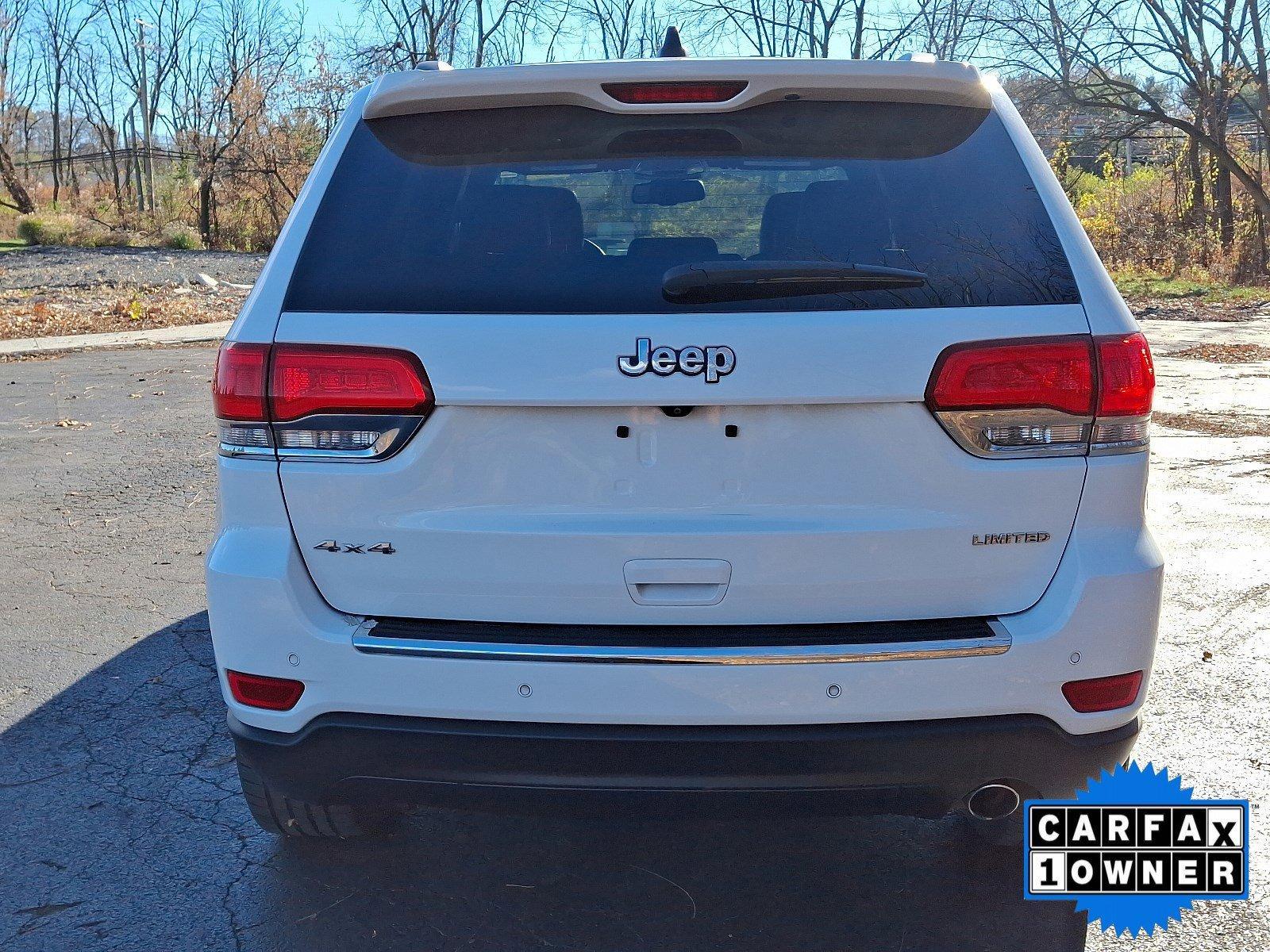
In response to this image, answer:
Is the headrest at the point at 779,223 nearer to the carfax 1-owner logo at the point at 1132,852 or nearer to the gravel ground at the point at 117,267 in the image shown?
the carfax 1-owner logo at the point at 1132,852

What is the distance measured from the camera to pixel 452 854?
305 cm

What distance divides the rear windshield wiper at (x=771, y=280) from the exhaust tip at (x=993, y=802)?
3.29 feet

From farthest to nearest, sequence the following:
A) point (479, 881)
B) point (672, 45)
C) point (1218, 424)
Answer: point (1218, 424) < point (672, 45) < point (479, 881)

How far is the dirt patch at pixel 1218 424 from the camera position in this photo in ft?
28.5

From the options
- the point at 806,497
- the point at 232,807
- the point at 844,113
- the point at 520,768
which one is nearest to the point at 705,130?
the point at 844,113

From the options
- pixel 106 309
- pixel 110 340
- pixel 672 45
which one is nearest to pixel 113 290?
pixel 106 309

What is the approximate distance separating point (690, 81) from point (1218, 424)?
25.6 feet

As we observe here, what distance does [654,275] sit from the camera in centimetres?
229

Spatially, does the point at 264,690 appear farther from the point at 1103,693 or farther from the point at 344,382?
the point at 1103,693

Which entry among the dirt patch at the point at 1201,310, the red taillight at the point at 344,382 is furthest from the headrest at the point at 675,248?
the dirt patch at the point at 1201,310

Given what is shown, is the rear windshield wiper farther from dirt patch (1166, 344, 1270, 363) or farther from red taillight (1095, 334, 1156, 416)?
Answer: dirt patch (1166, 344, 1270, 363)

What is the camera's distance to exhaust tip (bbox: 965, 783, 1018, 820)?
7.84 ft

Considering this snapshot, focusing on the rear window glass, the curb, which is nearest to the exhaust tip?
the rear window glass

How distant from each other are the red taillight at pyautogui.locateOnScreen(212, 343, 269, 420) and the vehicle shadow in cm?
110
